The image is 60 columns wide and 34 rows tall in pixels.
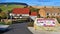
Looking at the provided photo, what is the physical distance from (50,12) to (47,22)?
63.9 metres

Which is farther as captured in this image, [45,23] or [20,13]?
[20,13]

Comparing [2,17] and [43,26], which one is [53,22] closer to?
[43,26]

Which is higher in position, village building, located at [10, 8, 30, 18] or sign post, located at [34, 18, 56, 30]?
sign post, located at [34, 18, 56, 30]

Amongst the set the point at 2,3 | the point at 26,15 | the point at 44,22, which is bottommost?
the point at 26,15

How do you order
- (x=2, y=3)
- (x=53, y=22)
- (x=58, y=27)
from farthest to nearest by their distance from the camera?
1. (x=58, y=27)
2. (x=53, y=22)
3. (x=2, y=3)

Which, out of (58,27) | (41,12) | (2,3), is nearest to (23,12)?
(41,12)

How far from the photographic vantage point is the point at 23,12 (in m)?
115

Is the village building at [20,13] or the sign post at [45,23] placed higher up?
the sign post at [45,23]

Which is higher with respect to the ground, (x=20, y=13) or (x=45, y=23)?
(x=45, y=23)

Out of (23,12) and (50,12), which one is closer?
(50,12)

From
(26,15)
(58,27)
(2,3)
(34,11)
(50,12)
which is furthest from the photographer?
(34,11)

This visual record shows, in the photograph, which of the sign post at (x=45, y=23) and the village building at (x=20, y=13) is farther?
the village building at (x=20, y=13)

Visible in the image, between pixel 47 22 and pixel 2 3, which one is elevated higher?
pixel 2 3

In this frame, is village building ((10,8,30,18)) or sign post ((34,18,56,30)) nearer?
sign post ((34,18,56,30))
